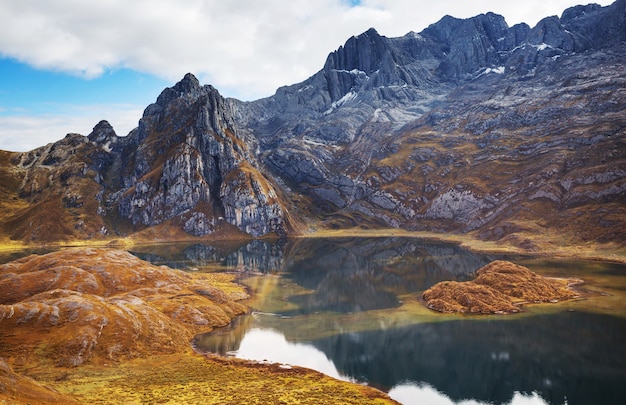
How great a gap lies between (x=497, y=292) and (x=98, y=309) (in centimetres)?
9731

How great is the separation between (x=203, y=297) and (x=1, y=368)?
66.8 metres

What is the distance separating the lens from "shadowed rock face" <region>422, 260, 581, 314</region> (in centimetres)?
10438

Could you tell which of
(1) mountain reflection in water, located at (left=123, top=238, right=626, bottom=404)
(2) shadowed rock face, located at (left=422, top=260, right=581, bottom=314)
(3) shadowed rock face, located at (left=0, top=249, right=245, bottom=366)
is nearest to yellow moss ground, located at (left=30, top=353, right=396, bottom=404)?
(3) shadowed rock face, located at (left=0, top=249, right=245, bottom=366)

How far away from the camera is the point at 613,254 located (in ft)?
544

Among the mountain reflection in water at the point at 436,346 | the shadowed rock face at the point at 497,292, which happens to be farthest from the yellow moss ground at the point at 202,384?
the shadowed rock face at the point at 497,292

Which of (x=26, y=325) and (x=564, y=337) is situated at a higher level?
(x=26, y=325)

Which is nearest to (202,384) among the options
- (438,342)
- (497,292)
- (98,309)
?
(98,309)

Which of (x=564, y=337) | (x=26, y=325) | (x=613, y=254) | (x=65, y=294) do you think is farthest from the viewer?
(x=613, y=254)

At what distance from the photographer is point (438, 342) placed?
8244 centimetres

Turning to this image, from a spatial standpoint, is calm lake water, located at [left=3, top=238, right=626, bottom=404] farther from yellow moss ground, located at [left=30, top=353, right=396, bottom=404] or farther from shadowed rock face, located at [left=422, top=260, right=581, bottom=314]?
yellow moss ground, located at [left=30, top=353, right=396, bottom=404]

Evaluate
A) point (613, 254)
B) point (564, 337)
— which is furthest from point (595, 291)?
point (613, 254)

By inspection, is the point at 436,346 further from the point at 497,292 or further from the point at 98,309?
the point at 98,309

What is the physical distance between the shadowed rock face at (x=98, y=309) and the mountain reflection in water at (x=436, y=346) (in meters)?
8.20

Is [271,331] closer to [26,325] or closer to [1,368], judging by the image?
[26,325]
